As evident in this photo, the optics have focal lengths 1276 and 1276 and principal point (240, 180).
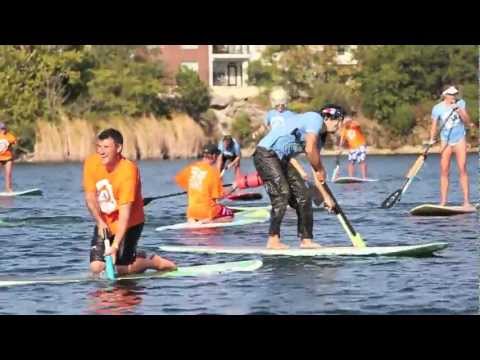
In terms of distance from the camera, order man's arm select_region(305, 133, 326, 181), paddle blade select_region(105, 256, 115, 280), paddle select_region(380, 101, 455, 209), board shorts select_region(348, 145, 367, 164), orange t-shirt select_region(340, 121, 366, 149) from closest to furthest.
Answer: paddle blade select_region(105, 256, 115, 280) → man's arm select_region(305, 133, 326, 181) → paddle select_region(380, 101, 455, 209) → board shorts select_region(348, 145, 367, 164) → orange t-shirt select_region(340, 121, 366, 149)

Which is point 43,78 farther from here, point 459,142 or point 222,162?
point 459,142

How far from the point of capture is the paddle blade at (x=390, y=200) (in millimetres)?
19689

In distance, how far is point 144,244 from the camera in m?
15.3

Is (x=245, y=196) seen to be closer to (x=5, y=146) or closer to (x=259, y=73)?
(x=5, y=146)

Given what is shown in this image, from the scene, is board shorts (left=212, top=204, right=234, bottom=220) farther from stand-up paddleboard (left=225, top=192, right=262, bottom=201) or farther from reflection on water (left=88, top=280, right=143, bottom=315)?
stand-up paddleboard (left=225, top=192, right=262, bottom=201)

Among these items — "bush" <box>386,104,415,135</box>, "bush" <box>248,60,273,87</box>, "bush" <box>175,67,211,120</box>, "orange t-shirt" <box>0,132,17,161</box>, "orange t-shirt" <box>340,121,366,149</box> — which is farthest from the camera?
"bush" <box>248,60,273,87</box>

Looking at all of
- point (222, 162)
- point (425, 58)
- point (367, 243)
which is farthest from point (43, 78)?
point (367, 243)

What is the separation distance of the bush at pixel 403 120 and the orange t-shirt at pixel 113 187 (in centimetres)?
5159

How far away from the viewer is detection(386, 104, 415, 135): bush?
62.0 m

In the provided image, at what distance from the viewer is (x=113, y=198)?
10977mm

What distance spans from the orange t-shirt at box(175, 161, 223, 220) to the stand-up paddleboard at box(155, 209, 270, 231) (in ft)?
0.41

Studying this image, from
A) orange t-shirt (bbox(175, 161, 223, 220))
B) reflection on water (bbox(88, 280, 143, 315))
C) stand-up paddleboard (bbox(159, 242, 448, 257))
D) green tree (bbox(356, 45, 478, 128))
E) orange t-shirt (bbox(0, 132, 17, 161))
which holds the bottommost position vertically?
reflection on water (bbox(88, 280, 143, 315))

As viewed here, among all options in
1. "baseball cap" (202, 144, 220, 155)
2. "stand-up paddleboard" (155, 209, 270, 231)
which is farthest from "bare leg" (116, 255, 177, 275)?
"stand-up paddleboard" (155, 209, 270, 231)
